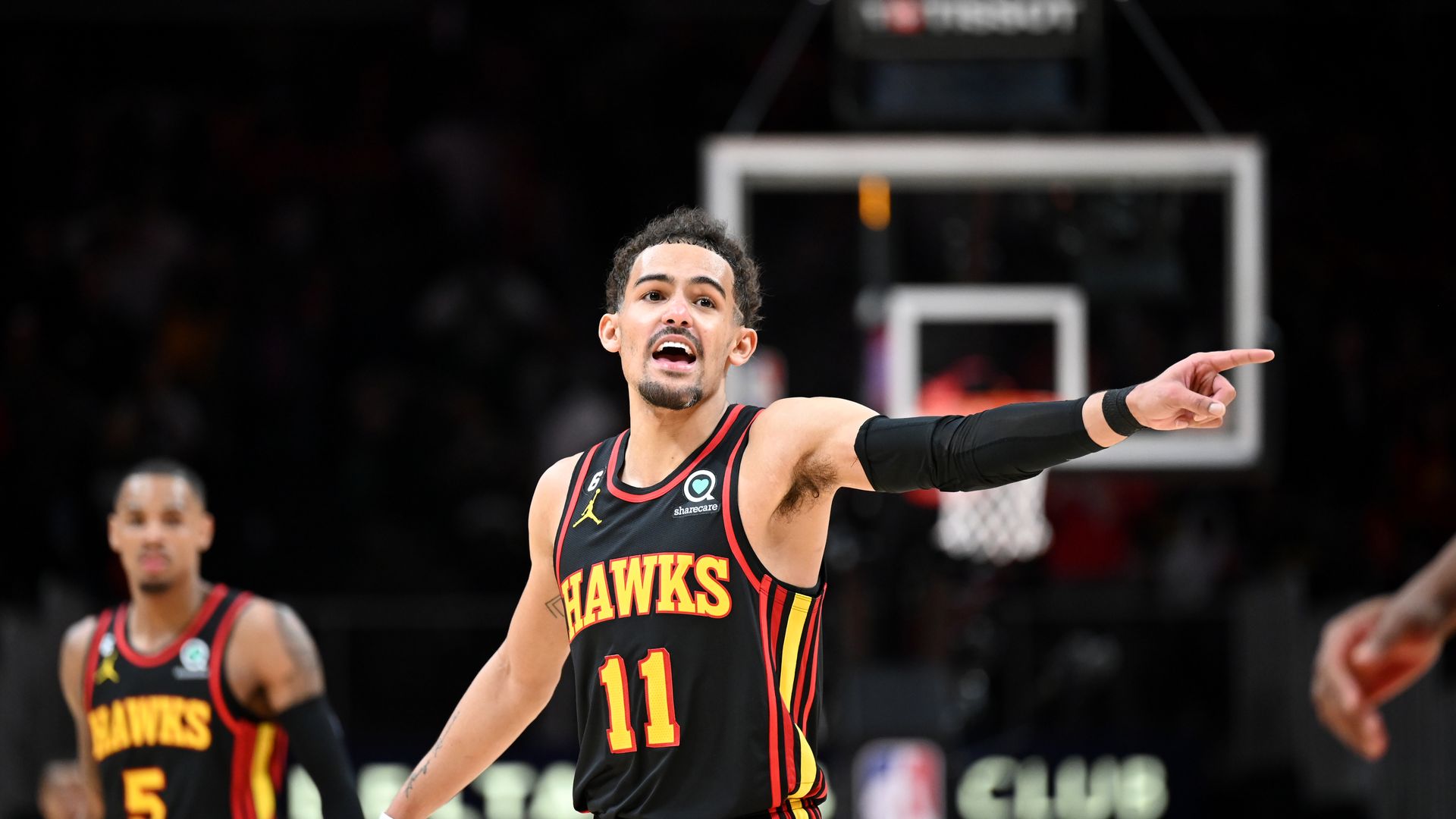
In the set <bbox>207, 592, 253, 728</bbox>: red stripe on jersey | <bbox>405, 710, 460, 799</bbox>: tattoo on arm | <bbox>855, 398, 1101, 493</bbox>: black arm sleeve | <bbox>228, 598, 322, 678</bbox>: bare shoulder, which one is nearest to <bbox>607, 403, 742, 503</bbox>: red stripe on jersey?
<bbox>855, 398, 1101, 493</bbox>: black arm sleeve

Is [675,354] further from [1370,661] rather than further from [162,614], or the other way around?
[162,614]

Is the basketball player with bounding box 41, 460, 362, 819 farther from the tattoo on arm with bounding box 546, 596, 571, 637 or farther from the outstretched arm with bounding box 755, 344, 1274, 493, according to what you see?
the outstretched arm with bounding box 755, 344, 1274, 493

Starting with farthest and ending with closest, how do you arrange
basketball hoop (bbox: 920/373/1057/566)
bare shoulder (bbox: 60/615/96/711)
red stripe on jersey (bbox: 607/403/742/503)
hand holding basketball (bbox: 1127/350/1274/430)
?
basketball hoop (bbox: 920/373/1057/566) < bare shoulder (bbox: 60/615/96/711) < red stripe on jersey (bbox: 607/403/742/503) < hand holding basketball (bbox: 1127/350/1274/430)

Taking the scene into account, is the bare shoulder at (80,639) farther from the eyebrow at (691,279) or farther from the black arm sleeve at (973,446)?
the black arm sleeve at (973,446)

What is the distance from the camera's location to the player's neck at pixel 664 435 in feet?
13.8

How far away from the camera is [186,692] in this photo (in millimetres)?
6094

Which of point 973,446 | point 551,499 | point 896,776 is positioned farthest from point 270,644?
point 896,776

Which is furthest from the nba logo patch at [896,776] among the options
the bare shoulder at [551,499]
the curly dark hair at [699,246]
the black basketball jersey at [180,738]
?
the curly dark hair at [699,246]

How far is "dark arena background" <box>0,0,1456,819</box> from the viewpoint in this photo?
8758mm

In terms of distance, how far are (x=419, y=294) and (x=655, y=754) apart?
9.52 m

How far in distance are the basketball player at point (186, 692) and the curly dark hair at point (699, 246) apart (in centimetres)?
228

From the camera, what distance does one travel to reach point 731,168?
28.1ft

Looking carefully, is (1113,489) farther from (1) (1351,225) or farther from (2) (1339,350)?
(1) (1351,225)

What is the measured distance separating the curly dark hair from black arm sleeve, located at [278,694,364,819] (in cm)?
222
